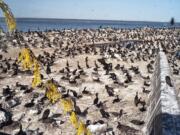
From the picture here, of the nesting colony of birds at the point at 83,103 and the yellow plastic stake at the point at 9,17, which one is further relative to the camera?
the nesting colony of birds at the point at 83,103

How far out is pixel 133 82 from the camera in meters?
15.4

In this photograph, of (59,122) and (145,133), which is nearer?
(145,133)

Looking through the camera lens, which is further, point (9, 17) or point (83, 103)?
point (83, 103)

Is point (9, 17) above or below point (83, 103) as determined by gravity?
above

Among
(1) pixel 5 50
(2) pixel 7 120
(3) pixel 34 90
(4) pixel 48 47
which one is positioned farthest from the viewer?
(4) pixel 48 47

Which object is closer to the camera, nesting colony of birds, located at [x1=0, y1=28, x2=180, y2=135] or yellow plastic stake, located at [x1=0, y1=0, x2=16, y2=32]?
yellow plastic stake, located at [x1=0, y1=0, x2=16, y2=32]

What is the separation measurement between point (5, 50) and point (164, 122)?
78.0 ft

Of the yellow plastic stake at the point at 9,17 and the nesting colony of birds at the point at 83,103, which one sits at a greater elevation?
the yellow plastic stake at the point at 9,17

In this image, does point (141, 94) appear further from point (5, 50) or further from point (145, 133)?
point (5, 50)

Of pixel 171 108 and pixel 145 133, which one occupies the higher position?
pixel 171 108

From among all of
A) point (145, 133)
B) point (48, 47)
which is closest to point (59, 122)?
point (145, 133)

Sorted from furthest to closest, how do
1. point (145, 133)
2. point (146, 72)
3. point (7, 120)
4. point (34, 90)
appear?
point (146, 72)
point (34, 90)
point (7, 120)
point (145, 133)

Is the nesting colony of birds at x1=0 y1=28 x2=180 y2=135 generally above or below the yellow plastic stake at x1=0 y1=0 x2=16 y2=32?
below

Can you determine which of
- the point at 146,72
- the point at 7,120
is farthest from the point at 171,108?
the point at 146,72
